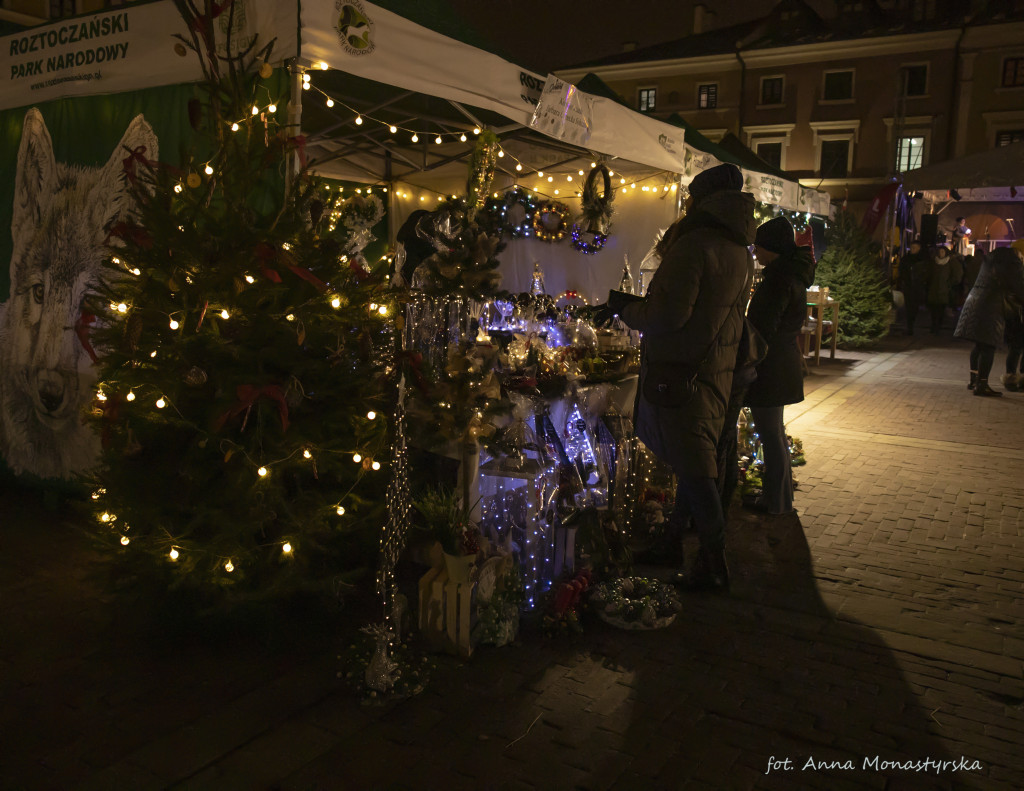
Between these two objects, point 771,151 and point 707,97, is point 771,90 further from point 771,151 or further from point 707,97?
point 707,97

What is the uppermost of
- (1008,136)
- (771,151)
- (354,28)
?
(771,151)

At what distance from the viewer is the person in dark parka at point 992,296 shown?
963cm

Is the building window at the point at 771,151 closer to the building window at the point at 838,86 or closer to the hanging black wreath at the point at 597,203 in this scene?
the building window at the point at 838,86

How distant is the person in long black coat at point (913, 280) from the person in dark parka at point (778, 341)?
50.8 ft

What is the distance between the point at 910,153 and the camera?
32.1m

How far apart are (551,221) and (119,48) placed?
5337 millimetres

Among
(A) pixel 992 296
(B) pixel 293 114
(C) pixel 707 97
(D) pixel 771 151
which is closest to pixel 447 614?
(B) pixel 293 114

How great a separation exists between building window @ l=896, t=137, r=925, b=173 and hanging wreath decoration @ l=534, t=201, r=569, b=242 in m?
27.7

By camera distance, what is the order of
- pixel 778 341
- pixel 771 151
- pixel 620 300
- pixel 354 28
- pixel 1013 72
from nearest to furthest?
pixel 354 28
pixel 620 300
pixel 778 341
pixel 1013 72
pixel 771 151

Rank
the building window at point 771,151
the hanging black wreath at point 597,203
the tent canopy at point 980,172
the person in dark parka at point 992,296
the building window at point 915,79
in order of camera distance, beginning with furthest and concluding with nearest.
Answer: the building window at point 771,151, the building window at point 915,79, the tent canopy at point 980,172, the person in dark parka at point 992,296, the hanging black wreath at point 597,203

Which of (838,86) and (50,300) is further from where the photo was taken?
(838,86)

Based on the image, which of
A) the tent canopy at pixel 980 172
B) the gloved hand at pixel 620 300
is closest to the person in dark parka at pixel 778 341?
the gloved hand at pixel 620 300

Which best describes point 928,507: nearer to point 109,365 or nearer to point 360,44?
point 360,44

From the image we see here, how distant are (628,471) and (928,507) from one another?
244 centimetres
